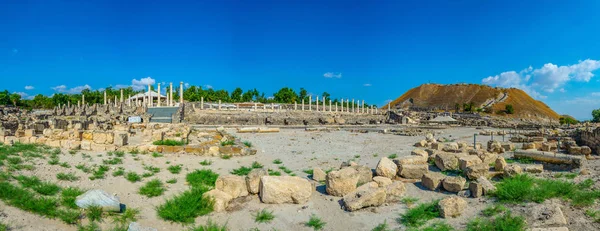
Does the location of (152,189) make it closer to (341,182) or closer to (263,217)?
(263,217)

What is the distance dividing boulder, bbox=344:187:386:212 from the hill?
9605 centimetres

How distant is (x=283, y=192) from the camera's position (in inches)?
264

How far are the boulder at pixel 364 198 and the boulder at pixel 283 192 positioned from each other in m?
0.91

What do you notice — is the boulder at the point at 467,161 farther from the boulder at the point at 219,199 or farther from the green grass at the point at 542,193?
the boulder at the point at 219,199

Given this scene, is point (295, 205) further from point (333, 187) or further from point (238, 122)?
point (238, 122)

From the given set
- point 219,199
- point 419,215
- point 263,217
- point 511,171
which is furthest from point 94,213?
point 511,171

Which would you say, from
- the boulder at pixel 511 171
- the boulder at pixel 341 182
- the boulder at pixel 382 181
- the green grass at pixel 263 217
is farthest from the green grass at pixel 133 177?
the boulder at pixel 511 171

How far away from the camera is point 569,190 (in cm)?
631

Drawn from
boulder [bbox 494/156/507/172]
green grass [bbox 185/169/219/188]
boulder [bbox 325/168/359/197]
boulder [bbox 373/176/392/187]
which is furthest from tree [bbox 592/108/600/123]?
green grass [bbox 185/169/219/188]

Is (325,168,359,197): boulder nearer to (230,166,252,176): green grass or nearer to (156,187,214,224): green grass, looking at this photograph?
(156,187,214,224): green grass

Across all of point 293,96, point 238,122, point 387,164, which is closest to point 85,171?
point 387,164

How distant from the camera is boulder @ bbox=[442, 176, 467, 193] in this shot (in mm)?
7050

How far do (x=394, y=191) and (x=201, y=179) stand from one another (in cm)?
466

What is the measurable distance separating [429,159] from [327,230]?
6.75 meters
